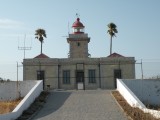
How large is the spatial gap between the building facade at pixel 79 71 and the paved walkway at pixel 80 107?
8.58m

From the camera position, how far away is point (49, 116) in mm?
20656

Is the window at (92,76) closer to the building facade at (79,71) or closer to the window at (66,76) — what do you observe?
the building facade at (79,71)

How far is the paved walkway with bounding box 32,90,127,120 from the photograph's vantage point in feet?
67.1

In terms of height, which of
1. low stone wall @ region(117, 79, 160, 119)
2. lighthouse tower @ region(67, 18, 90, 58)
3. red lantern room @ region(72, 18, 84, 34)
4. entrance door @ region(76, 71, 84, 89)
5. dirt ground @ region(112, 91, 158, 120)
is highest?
red lantern room @ region(72, 18, 84, 34)

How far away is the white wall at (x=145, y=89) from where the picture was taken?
2944 centimetres

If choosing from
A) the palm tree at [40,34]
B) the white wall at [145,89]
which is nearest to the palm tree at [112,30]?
the palm tree at [40,34]

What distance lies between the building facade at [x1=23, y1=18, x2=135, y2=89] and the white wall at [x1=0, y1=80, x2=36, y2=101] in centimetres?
683

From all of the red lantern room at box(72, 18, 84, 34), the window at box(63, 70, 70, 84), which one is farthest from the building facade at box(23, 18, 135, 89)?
the red lantern room at box(72, 18, 84, 34)

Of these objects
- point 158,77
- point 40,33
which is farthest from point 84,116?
point 40,33

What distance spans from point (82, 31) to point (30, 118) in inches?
1086

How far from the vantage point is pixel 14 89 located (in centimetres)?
3109

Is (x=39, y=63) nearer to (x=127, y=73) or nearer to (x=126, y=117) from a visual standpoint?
(x=127, y=73)

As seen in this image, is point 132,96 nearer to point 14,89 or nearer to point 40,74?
point 14,89

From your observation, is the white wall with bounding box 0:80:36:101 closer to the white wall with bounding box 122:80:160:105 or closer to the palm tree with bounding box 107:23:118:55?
the white wall with bounding box 122:80:160:105
